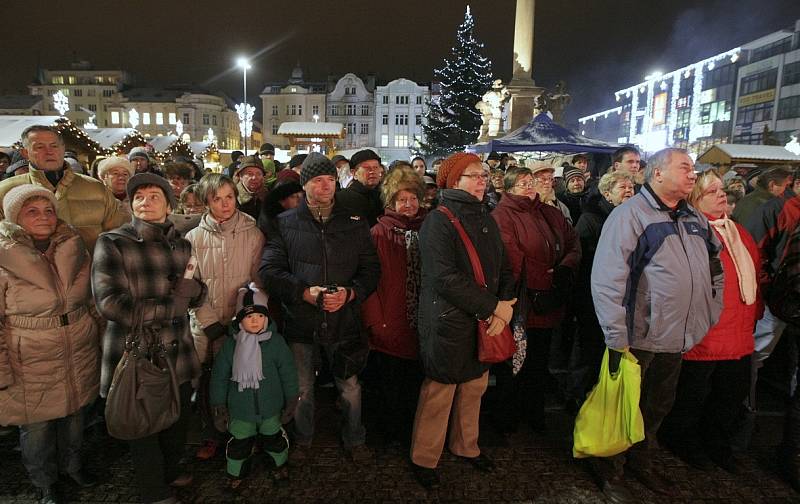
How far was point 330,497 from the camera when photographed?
3.48 metres

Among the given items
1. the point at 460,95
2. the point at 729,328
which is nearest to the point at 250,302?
the point at 729,328

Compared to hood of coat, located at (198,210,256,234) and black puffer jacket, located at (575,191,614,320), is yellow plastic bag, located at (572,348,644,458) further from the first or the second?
hood of coat, located at (198,210,256,234)

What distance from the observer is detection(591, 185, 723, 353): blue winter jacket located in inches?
133

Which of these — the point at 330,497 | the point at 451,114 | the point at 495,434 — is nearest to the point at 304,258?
the point at 330,497

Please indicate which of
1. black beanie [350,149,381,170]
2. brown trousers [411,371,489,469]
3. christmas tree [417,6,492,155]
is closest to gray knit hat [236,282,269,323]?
brown trousers [411,371,489,469]

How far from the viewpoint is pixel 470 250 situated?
3.51m

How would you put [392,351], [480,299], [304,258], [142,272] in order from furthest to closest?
A: [392,351] < [304,258] < [480,299] < [142,272]

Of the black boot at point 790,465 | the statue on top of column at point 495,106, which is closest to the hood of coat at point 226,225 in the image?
the black boot at point 790,465

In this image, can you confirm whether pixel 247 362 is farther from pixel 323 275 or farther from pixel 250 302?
pixel 323 275

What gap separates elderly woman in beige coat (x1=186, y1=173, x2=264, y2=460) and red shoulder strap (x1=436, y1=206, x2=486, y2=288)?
158 centimetres

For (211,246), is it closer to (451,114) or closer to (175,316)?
(175,316)

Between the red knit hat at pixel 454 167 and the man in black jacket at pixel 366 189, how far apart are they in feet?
4.80

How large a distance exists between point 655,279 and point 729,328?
995 millimetres

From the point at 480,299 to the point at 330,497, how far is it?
5.74ft
